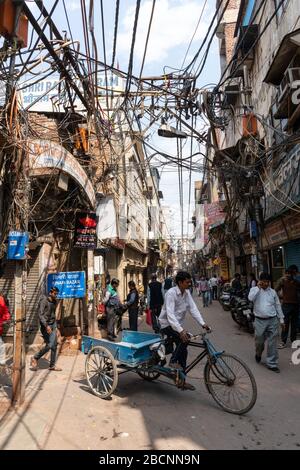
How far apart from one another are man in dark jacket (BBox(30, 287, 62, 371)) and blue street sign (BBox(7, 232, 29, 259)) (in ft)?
7.00

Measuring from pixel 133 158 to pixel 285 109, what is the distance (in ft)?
45.9

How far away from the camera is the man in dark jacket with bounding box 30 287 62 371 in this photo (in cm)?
709

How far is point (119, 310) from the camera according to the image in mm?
10492

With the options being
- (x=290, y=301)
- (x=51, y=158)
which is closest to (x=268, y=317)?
(x=290, y=301)

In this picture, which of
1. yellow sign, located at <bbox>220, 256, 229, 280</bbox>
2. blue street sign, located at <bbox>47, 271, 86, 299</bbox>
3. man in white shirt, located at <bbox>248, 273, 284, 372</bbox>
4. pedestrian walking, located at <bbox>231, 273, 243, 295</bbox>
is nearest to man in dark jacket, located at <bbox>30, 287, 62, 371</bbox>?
blue street sign, located at <bbox>47, 271, 86, 299</bbox>

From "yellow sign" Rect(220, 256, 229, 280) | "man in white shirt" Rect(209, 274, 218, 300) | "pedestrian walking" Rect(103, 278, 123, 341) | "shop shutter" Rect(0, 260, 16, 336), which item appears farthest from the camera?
"yellow sign" Rect(220, 256, 229, 280)

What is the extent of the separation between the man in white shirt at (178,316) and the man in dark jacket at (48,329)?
274cm

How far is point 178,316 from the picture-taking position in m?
5.63

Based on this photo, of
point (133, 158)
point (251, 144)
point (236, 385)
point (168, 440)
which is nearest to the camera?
point (168, 440)

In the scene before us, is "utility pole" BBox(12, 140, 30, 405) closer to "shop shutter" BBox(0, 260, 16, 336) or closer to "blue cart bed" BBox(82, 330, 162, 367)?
"blue cart bed" BBox(82, 330, 162, 367)

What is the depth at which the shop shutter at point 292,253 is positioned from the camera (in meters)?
11.3

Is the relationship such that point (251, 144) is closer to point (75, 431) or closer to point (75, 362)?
point (75, 362)

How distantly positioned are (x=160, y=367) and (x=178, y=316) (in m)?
0.83
